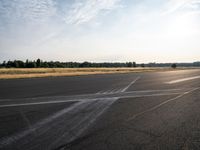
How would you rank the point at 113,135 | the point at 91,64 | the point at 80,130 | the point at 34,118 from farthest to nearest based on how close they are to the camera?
the point at 91,64 → the point at 34,118 → the point at 80,130 → the point at 113,135

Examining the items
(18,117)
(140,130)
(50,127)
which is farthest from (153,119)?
(18,117)

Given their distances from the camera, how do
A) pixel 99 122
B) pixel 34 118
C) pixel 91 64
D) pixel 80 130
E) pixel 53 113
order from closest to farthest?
pixel 80 130 < pixel 99 122 < pixel 34 118 < pixel 53 113 < pixel 91 64

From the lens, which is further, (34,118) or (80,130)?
(34,118)

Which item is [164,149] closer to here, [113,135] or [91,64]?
[113,135]

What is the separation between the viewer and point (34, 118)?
6180 mm

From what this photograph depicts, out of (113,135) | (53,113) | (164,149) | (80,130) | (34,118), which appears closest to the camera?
(164,149)

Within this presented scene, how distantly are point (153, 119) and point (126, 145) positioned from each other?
2.23 metres

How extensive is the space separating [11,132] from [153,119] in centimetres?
361

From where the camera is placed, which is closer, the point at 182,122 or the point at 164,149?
the point at 164,149

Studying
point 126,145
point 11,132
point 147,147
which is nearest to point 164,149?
point 147,147

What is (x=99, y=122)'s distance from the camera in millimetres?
5738

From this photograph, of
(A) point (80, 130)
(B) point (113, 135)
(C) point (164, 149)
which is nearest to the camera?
(C) point (164, 149)

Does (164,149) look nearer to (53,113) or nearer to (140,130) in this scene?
(140,130)

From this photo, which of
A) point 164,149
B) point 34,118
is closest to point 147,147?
point 164,149
